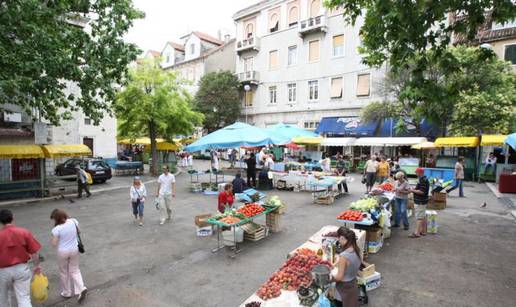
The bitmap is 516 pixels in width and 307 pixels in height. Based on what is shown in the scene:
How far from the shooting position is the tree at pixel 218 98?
115 feet

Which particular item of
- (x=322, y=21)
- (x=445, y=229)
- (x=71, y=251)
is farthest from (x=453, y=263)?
(x=322, y=21)

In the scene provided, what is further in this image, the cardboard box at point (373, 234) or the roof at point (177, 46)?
the roof at point (177, 46)

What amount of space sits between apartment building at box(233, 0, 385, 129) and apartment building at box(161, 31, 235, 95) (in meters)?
6.09

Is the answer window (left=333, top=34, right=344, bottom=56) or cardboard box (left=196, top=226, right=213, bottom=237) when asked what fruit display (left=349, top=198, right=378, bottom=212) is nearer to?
cardboard box (left=196, top=226, right=213, bottom=237)

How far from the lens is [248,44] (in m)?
34.4

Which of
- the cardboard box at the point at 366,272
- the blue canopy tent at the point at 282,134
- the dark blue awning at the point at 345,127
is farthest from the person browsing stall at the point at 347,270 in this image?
the dark blue awning at the point at 345,127

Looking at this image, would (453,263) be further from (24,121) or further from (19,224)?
Result: (24,121)

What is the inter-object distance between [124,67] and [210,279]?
333 inches

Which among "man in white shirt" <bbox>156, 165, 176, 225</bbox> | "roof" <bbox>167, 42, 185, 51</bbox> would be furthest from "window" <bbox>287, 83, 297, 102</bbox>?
"roof" <bbox>167, 42, 185, 51</bbox>

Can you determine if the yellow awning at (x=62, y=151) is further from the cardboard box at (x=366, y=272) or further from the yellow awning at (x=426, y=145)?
the yellow awning at (x=426, y=145)

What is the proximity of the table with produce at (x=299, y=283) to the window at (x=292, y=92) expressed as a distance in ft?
89.0

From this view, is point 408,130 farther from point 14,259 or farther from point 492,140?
point 14,259

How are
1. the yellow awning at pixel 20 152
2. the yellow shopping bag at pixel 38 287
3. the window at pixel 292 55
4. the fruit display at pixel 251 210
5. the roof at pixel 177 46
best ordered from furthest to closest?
the roof at pixel 177 46 → the window at pixel 292 55 → the yellow awning at pixel 20 152 → the fruit display at pixel 251 210 → the yellow shopping bag at pixel 38 287

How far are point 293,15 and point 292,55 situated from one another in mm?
3988
